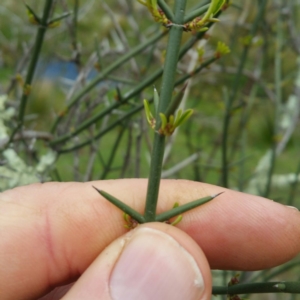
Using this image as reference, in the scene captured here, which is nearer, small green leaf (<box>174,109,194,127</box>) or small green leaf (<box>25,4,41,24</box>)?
small green leaf (<box>174,109,194,127</box>)

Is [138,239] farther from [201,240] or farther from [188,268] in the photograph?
[201,240]

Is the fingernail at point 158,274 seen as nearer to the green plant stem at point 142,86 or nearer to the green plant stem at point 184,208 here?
the green plant stem at point 184,208

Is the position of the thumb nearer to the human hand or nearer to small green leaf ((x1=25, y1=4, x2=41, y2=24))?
the human hand

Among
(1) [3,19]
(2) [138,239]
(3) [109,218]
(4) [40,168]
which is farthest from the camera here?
(1) [3,19]

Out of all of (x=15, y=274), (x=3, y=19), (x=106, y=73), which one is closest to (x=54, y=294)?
(x=15, y=274)

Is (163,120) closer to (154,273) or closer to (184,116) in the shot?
(184,116)

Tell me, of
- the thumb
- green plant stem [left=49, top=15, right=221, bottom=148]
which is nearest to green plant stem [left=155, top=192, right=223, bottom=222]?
the thumb

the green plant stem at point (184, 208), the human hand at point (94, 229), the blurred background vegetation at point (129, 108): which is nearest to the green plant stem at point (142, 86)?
the blurred background vegetation at point (129, 108)
